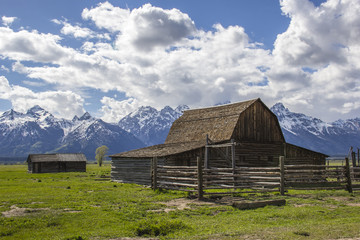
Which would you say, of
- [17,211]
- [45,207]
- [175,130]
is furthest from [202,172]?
[175,130]

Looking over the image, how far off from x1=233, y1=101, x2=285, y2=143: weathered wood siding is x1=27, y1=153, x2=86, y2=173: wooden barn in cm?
4858

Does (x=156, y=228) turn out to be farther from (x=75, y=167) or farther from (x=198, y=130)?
(x=75, y=167)

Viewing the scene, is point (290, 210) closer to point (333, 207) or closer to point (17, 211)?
point (333, 207)

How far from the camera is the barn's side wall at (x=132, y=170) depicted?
97.6ft

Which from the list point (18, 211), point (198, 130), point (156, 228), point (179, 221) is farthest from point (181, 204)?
point (198, 130)

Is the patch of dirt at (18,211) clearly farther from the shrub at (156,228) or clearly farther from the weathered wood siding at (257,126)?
the weathered wood siding at (257,126)

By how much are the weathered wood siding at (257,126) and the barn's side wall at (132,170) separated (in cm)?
861

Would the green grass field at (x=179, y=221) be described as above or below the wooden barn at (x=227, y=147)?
below

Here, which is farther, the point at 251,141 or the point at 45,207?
the point at 251,141

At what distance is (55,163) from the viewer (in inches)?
2685

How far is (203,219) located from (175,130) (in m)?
27.6

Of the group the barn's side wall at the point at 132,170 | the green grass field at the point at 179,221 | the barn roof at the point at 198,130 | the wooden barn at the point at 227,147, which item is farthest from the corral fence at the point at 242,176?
the barn's side wall at the point at 132,170

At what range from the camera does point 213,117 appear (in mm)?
35125

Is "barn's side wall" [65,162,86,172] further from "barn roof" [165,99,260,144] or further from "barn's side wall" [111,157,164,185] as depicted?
"barn roof" [165,99,260,144]
